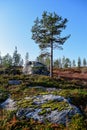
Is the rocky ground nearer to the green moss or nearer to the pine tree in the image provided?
the green moss

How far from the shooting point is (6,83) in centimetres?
3038

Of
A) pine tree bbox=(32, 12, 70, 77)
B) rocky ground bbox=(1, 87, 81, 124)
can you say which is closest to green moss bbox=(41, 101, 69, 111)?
rocky ground bbox=(1, 87, 81, 124)

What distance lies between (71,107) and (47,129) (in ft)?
10.6

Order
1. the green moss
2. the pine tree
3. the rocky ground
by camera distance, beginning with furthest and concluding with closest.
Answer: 1. the pine tree
2. the green moss
3. the rocky ground

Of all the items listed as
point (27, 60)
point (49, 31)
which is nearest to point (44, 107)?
point (49, 31)

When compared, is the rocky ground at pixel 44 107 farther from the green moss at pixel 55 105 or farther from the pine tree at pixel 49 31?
the pine tree at pixel 49 31

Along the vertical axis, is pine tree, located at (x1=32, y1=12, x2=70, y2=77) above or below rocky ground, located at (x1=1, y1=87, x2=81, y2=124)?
above

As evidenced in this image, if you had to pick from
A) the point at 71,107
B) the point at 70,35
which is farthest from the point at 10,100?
the point at 70,35

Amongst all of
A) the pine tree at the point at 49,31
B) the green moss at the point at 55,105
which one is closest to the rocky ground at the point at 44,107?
the green moss at the point at 55,105

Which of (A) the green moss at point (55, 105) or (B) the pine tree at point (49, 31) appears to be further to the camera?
(B) the pine tree at point (49, 31)

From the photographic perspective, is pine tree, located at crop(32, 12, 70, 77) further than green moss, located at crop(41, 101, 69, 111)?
Yes

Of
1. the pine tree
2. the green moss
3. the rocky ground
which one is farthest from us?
the pine tree

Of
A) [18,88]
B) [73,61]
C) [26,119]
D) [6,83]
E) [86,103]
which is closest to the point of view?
[26,119]

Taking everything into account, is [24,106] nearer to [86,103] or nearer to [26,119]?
[26,119]
